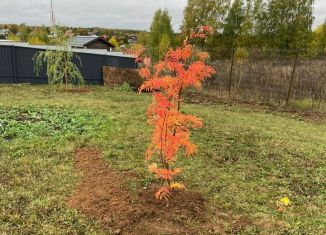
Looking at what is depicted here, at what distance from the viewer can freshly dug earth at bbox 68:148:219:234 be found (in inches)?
125

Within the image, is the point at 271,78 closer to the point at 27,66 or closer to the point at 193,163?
the point at 193,163

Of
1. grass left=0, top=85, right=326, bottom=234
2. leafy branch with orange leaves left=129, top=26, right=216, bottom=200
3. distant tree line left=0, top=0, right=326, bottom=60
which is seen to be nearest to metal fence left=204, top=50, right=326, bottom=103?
grass left=0, top=85, right=326, bottom=234

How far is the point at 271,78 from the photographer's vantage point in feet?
33.6

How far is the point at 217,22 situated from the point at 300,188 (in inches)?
623

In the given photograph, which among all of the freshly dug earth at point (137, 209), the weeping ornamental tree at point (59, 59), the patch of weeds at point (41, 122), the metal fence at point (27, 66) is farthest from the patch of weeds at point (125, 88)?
the freshly dug earth at point (137, 209)

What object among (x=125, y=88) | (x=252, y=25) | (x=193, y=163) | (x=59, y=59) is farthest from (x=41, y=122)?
(x=252, y=25)

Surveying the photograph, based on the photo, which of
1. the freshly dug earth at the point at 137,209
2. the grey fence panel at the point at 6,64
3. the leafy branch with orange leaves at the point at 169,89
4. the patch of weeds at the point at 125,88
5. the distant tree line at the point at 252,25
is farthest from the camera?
the distant tree line at the point at 252,25

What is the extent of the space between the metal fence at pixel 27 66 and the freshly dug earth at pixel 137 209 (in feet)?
32.0

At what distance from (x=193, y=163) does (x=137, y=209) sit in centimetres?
163

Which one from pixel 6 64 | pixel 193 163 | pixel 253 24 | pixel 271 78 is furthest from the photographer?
pixel 253 24

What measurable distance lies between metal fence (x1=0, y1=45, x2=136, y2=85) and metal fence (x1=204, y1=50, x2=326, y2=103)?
4870 mm

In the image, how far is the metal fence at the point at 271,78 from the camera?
944 centimetres

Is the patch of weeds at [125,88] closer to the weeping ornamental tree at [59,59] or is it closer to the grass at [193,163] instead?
the weeping ornamental tree at [59,59]

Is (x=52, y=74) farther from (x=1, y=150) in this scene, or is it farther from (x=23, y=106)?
(x=1, y=150)
